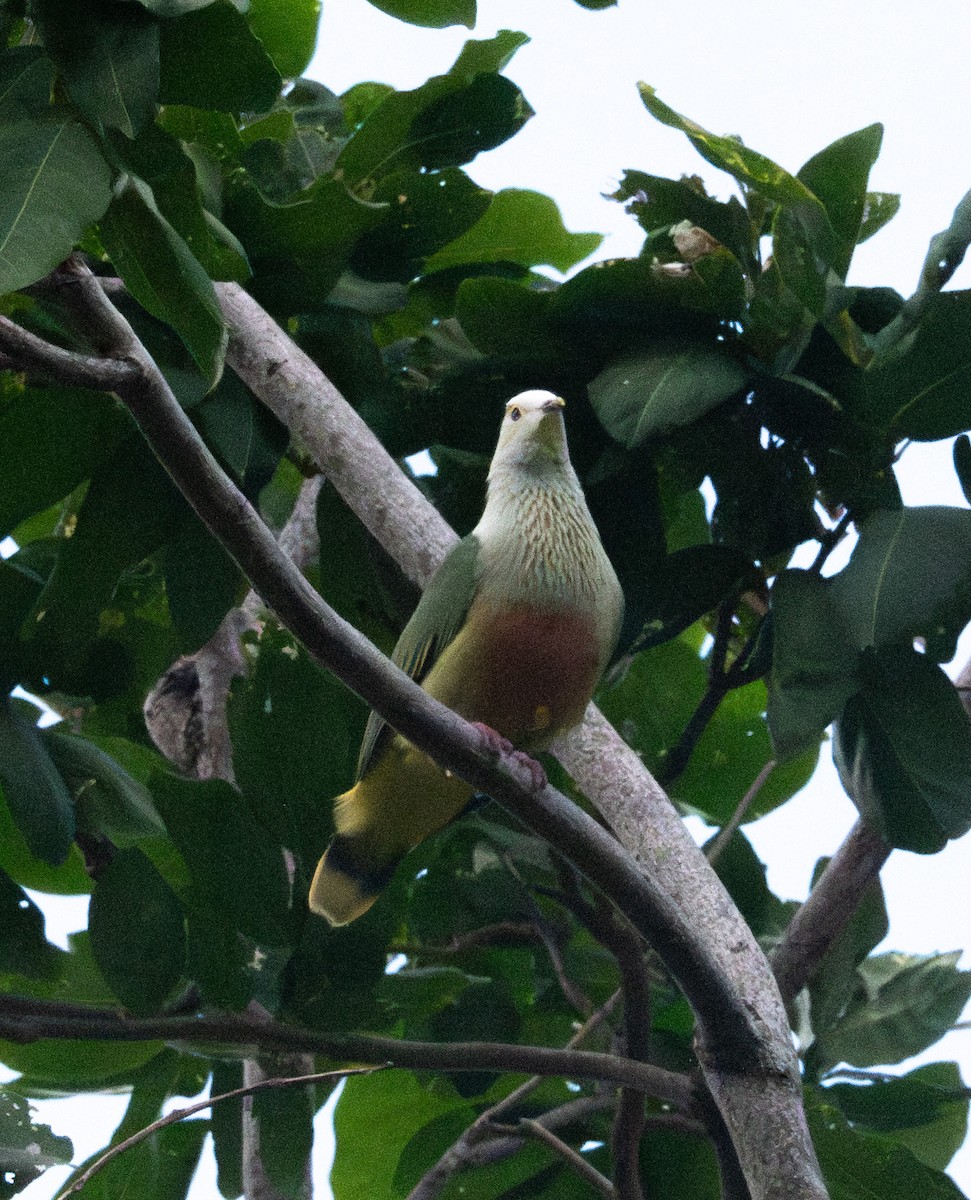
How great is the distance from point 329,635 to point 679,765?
111 centimetres

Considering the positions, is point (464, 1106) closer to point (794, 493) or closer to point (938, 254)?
point (794, 493)

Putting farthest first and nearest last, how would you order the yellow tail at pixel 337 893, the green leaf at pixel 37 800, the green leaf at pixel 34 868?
the green leaf at pixel 34 868, the green leaf at pixel 37 800, the yellow tail at pixel 337 893

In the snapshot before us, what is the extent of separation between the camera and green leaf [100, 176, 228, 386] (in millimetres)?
1759

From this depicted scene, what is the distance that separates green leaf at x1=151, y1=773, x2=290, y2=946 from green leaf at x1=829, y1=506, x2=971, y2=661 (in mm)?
1048

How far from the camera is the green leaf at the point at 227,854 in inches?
90.3

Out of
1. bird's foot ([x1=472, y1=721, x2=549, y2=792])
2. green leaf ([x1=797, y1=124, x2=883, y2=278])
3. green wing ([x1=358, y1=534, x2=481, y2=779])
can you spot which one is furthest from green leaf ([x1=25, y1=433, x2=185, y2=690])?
green leaf ([x1=797, y1=124, x2=883, y2=278])

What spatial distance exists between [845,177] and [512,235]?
37.6 inches

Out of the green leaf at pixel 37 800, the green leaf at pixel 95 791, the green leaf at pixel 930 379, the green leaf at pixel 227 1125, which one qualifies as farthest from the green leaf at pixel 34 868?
the green leaf at pixel 930 379

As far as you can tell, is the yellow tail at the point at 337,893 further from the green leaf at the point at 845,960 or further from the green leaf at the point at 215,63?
the green leaf at the point at 215,63

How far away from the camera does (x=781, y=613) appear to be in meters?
2.33

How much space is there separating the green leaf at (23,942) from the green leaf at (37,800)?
168mm

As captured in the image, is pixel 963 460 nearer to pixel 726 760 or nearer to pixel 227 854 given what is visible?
pixel 726 760

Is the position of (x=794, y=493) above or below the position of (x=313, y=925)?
above

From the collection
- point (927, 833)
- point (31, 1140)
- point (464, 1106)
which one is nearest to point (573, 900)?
point (927, 833)
